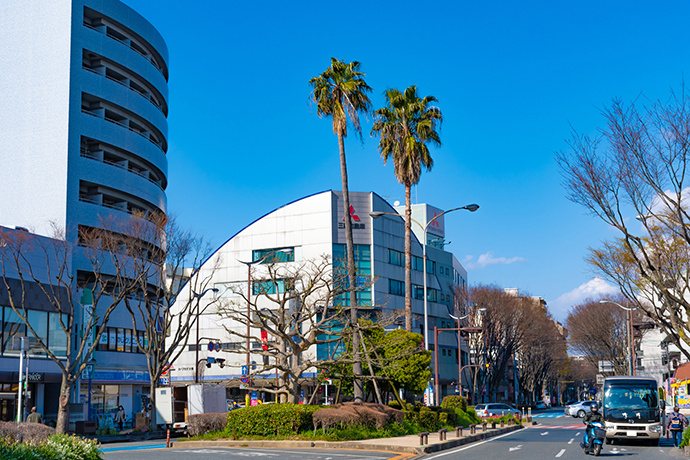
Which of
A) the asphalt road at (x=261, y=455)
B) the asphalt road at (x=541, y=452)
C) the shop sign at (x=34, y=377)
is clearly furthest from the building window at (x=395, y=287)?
the asphalt road at (x=261, y=455)

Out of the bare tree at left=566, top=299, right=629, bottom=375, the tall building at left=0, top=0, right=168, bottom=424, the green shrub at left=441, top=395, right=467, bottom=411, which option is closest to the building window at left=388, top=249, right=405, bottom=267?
the bare tree at left=566, top=299, right=629, bottom=375

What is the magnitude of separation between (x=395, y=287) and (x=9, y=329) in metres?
38.9

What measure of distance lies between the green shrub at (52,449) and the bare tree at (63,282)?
20618mm

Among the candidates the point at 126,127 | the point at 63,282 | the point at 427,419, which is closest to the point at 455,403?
the point at 427,419

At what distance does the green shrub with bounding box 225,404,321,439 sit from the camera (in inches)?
968

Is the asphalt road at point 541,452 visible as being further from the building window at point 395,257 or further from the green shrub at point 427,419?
the building window at point 395,257

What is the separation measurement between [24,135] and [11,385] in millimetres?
20440

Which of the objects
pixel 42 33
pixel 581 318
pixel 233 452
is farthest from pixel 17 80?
pixel 581 318

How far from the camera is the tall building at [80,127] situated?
166ft

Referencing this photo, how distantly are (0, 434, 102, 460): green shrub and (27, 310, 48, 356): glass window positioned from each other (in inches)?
1256

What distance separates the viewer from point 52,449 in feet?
39.0

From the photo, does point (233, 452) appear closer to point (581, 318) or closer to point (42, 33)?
point (42, 33)

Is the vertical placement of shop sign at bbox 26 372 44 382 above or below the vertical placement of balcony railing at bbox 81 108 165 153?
below

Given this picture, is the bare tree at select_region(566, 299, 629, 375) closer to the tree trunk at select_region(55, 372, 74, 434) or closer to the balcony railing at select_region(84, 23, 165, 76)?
the balcony railing at select_region(84, 23, 165, 76)
